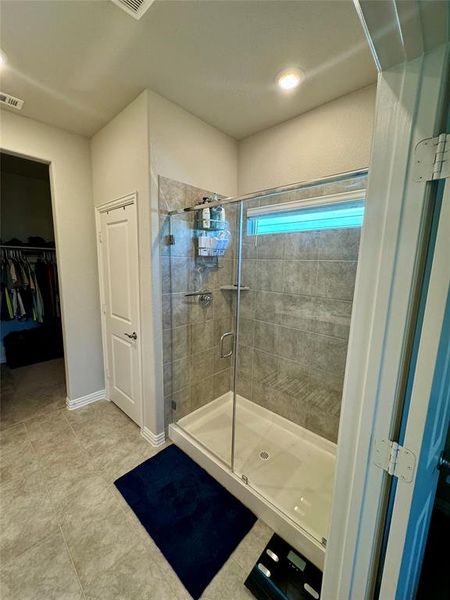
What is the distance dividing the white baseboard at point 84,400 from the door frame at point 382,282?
2700 mm

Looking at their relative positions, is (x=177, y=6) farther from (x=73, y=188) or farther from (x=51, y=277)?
(x=51, y=277)

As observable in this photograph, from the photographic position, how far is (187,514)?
1617 mm

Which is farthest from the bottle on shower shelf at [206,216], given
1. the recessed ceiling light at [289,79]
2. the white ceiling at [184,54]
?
the recessed ceiling light at [289,79]

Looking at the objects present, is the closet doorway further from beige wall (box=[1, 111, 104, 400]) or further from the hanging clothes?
beige wall (box=[1, 111, 104, 400])

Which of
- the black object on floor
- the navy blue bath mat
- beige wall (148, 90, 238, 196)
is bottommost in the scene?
the navy blue bath mat

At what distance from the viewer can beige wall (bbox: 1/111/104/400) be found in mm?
2182

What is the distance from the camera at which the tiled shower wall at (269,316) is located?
6.65ft

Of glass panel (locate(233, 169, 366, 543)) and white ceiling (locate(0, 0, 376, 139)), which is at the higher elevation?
white ceiling (locate(0, 0, 376, 139))

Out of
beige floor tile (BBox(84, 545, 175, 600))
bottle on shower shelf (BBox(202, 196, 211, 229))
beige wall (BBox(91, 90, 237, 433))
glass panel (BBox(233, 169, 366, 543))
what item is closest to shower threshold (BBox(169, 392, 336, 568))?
glass panel (BBox(233, 169, 366, 543))

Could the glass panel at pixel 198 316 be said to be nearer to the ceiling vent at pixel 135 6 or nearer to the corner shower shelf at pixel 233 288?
the corner shower shelf at pixel 233 288

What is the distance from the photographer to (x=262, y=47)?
143 cm

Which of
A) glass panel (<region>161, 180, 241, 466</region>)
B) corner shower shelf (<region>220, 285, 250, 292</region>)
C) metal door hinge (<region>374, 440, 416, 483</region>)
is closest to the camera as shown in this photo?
metal door hinge (<region>374, 440, 416, 483</region>)

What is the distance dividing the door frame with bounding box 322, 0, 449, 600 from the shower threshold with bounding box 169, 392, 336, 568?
0.67m

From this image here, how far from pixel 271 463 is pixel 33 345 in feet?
12.5
